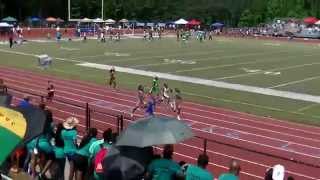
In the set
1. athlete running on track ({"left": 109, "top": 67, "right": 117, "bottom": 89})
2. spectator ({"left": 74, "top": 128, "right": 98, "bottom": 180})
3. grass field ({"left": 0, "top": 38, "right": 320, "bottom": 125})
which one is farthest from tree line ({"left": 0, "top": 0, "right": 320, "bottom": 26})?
spectator ({"left": 74, "top": 128, "right": 98, "bottom": 180})

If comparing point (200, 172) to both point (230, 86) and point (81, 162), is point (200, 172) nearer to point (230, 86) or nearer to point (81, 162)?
point (81, 162)

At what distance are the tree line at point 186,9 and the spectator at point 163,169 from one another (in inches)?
3166

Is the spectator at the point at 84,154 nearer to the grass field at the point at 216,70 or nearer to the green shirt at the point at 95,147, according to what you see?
the green shirt at the point at 95,147

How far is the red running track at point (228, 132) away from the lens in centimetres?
1417

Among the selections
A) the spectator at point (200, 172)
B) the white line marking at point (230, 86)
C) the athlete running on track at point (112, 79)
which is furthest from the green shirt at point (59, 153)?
the white line marking at point (230, 86)

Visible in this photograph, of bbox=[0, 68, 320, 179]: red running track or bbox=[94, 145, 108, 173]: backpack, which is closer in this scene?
bbox=[94, 145, 108, 173]: backpack

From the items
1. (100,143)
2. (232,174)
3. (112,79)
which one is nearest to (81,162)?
(100,143)

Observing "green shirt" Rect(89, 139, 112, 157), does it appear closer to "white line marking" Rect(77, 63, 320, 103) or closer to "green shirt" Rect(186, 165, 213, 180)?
"green shirt" Rect(186, 165, 213, 180)

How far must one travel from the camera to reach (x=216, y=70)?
3438 cm

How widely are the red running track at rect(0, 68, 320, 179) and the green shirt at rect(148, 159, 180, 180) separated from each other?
2.64 metres

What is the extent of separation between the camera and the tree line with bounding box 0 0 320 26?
87188mm

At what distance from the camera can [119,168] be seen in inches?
299

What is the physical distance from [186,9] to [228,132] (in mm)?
84255

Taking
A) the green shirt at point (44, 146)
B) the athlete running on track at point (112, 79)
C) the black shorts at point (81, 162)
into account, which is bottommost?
the athlete running on track at point (112, 79)
